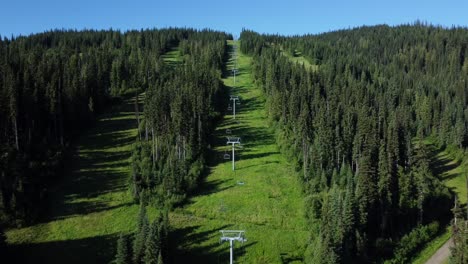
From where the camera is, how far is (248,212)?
3012 inches

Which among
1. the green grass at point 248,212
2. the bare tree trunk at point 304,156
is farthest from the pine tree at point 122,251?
the bare tree trunk at point 304,156

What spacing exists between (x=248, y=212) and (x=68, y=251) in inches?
1065

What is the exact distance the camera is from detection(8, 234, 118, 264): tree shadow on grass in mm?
63719

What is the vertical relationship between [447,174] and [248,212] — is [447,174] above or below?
below

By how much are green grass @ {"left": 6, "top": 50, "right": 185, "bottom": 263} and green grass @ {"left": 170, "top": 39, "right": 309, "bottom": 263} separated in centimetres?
849

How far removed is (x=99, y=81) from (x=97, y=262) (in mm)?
75786

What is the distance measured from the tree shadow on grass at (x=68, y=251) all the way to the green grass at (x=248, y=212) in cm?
927

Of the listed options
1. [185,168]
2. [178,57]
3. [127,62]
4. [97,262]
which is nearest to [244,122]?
[185,168]

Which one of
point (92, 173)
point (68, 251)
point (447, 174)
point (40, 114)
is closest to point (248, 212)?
point (68, 251)

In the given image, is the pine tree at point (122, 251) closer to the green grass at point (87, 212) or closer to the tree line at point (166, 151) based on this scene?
the tree line at point (166, 151)

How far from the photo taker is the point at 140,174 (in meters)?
83.8

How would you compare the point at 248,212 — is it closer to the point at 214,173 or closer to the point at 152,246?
the point at 214,173

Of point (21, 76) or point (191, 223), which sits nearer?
point (191, 223)

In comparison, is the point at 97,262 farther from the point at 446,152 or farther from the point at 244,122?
the point at 446,152
